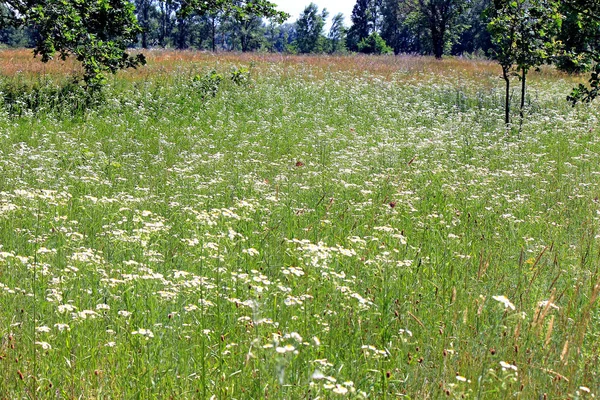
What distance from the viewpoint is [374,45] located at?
8144 centimetres

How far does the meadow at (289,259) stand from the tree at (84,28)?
44.9 inches

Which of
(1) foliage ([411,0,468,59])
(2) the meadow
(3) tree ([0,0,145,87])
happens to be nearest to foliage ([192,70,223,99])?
(2) the meadow

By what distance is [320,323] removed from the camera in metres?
3.34

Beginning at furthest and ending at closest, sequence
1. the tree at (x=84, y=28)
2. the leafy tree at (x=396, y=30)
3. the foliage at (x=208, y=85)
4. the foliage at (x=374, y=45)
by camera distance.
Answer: the leafy tree at (x=396, y=30) → the foliage at (x=374, y=45) → the foliage at (x=208, y=85) → the tree at (x=84, y=28)

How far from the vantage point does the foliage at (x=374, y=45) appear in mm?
80125

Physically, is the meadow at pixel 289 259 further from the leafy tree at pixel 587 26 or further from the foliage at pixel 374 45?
the foliage at pixel 374 45

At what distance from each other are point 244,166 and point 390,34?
311 ft

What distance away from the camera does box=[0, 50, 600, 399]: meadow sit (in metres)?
2.81

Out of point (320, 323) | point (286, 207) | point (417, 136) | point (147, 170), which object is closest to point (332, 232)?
point (286, 207)

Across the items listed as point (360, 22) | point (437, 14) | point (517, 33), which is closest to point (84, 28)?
point (517, 33)

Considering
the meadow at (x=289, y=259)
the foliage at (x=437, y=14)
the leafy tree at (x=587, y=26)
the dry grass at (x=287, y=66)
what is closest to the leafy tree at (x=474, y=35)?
the foliage at (x=437, y=14)

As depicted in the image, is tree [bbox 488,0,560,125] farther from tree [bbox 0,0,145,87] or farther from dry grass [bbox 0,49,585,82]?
dry grass [bbox 0,49,585,82]

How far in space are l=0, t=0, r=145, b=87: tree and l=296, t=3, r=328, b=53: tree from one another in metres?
Result: 82.3

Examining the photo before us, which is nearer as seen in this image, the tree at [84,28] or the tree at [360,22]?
the tree at [84,28]
